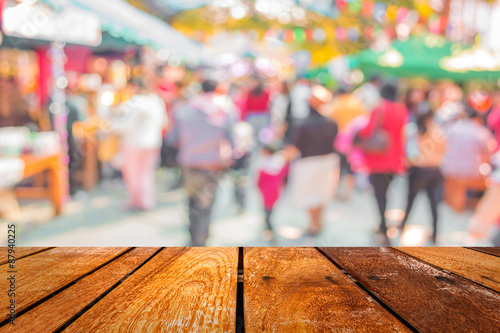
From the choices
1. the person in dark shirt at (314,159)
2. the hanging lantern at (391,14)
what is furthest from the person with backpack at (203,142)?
the hanging lantern at (391,14)

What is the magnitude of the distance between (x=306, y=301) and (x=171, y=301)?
0.70 feet

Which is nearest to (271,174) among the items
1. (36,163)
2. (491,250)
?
(36,163)

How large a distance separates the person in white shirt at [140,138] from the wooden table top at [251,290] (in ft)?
9.51

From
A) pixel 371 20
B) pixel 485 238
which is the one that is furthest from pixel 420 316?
pixel 371 20

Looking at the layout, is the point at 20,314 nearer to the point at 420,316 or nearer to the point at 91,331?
the point at 91,331

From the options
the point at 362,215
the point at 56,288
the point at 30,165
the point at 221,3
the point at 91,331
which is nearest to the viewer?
the point at 91,331

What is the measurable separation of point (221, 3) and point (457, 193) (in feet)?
10.9

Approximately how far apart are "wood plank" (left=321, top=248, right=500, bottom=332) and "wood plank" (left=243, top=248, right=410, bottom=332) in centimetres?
4

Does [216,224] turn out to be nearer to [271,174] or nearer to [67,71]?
[271,174]

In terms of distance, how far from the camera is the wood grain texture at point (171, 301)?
0.55 meters

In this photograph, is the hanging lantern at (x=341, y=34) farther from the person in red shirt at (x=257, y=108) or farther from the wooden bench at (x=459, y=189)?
the wooden bench at (x=459, y=189)

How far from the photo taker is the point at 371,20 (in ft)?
15.8

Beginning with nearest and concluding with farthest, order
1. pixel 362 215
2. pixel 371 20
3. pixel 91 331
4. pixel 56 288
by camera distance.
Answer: pixel 91 331 → pixel 56 288 → pixel 362 215 → pixel 371 20

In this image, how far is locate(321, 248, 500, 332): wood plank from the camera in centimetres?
58
